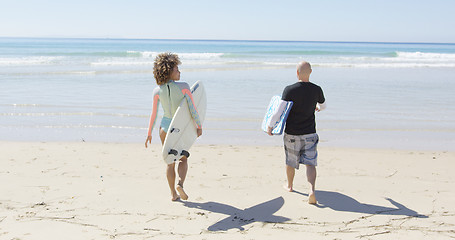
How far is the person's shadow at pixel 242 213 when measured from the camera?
156 inches

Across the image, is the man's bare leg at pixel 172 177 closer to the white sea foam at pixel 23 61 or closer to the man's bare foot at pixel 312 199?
the man's bare foot at pixel 312 199

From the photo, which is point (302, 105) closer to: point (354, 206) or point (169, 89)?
point (354, 206)

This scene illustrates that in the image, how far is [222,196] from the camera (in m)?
4.75

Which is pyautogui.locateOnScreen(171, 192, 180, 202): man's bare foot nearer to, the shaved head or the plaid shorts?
the plaid shorts

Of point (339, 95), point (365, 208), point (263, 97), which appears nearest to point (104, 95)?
point (263, 97)

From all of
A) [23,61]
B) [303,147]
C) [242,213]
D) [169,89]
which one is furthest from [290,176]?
[23,61]

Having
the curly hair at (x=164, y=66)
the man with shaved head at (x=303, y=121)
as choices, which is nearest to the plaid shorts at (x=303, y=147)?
the man with shaved head at (x=303, y=121)

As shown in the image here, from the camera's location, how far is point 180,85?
14.1ft

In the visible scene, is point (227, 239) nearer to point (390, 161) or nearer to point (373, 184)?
point (373, 184)

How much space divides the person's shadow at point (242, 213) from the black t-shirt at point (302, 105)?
2.55ft

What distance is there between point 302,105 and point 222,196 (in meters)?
1.32

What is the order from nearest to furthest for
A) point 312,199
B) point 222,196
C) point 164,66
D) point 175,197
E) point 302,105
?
point 164,66 → point 302,105 → point 312,199 → point 175,197 → point 222,196

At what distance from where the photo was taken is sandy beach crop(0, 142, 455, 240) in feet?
12.4

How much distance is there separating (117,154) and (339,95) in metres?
8.15
